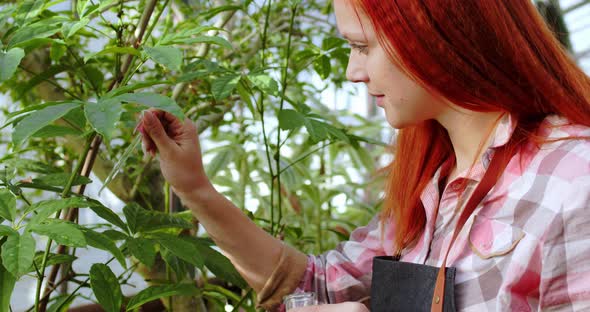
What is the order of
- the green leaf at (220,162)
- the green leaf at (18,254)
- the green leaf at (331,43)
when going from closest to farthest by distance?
the green leaf at (18,254)
the green leaf at (331,43)
the green leaf at (220,162)

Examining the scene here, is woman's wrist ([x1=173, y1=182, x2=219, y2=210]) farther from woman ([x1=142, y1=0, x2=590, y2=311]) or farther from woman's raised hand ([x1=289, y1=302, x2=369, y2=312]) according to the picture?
woman's raised hand ([x1=289, y1=302, x2=369, y2=312])

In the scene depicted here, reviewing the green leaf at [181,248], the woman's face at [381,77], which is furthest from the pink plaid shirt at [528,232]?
the green leaf at [181,248]

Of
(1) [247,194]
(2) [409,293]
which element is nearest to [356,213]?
(1) [247,194]

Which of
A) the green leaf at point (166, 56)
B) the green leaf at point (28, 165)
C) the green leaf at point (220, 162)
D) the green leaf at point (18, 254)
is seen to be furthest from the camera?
the green leaf at point (220, 162)

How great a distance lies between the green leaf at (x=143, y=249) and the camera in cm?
84

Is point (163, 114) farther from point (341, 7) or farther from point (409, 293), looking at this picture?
point (409, 293)

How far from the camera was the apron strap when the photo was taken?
2.93 feet

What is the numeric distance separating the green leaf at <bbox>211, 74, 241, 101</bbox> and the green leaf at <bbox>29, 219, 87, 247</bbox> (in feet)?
1.11

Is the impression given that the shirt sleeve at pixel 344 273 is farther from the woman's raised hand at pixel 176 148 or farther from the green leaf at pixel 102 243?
the green leaf at pixel 102 243

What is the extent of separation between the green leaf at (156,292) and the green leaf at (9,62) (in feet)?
1.12

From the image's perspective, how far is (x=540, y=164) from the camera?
859 millimetres

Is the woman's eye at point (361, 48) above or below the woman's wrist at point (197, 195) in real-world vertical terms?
above

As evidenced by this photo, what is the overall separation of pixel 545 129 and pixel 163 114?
18.6 inches

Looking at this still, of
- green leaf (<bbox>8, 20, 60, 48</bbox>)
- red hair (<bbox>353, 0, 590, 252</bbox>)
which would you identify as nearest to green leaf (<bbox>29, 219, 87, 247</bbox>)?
green leaf (<bbox>8, 20, 60, 48</bbox>)
